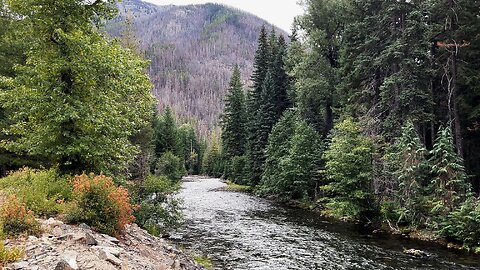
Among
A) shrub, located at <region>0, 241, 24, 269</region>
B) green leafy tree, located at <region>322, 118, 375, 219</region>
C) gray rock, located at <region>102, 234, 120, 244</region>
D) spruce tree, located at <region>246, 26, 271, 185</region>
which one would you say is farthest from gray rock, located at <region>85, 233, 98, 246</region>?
spruce tree, located at <region>246, 26, 271, 185</region>

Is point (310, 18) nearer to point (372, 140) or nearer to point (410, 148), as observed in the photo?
point (372, 140)

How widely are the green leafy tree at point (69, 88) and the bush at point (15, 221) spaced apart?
4.21 meters

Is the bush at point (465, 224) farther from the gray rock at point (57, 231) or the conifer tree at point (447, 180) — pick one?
the gray rock at point (57, 231)

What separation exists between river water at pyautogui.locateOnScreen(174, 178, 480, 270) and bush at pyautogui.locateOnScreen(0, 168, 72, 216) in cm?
697

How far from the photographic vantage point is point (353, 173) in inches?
1064

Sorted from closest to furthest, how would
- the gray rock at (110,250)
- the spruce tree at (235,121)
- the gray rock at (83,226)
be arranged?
the gray rock at (110,250), the gray rock at (83,226), the spruce tree at (235,121)

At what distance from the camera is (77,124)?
41.9 ft

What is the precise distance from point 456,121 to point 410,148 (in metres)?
3.98

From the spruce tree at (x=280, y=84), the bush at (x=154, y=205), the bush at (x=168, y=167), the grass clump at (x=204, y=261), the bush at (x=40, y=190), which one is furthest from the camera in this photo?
the spruce tree at (x=280, y=84)

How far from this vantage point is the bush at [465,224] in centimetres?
1861

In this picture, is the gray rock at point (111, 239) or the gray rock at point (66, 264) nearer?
the gray rock at point (66, 264)

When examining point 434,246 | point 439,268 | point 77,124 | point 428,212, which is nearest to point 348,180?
point 428,212

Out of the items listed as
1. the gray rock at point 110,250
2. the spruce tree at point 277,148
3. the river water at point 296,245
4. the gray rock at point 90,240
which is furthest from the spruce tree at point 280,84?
the gray rock at point 90,240

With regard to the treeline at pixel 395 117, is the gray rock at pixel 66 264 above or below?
below
